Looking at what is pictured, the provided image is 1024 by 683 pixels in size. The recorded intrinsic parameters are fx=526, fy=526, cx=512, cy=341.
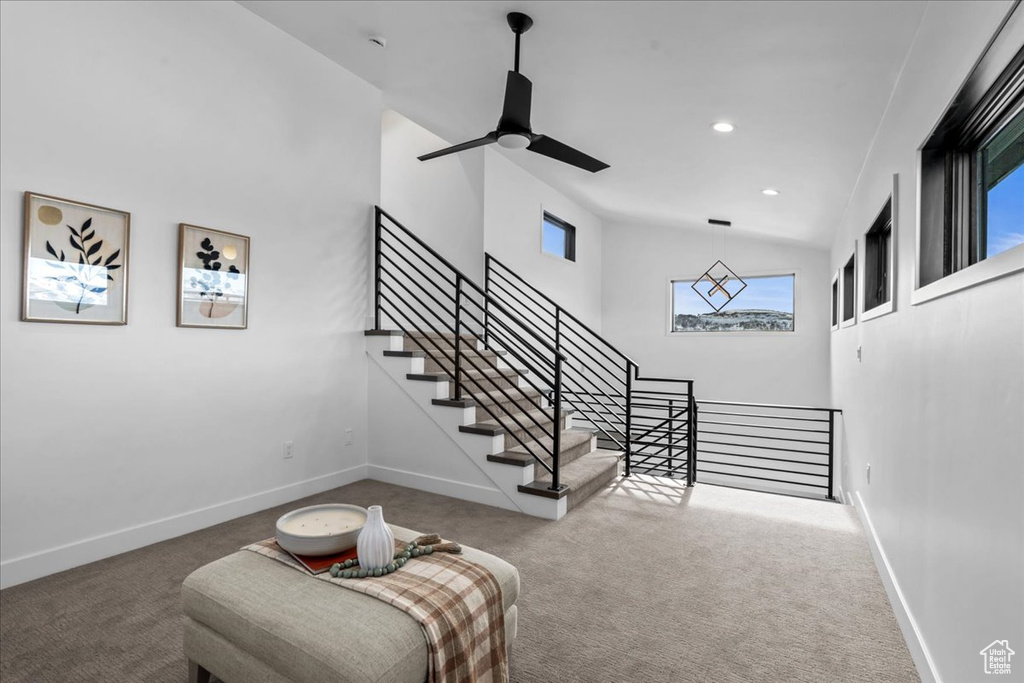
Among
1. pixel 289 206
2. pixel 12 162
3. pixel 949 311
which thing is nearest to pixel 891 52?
pixel 949 311

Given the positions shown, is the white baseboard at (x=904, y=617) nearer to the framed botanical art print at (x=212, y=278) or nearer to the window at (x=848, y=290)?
the window at (x=848, y=290)

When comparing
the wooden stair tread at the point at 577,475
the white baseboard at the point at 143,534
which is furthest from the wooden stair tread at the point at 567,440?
the white baseboard at the point at 143,534

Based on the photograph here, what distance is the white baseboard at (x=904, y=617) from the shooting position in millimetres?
1846

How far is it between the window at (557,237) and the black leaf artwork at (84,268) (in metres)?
4.83

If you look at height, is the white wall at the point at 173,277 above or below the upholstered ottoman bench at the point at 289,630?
above

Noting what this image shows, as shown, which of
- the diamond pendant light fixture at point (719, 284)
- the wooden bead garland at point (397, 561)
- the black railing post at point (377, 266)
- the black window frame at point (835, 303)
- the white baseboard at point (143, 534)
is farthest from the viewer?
A: the diamond pendant light fixture at point (719, 284)

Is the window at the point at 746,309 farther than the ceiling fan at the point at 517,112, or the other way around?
the window at the point at 746,309

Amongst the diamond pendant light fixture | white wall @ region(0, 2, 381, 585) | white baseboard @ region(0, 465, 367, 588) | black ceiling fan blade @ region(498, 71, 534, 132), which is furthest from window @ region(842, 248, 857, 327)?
white baseboard @ region(0, 465, 367, 588)

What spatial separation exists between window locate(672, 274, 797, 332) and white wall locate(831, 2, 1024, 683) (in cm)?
461

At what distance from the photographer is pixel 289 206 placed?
381 centimetres

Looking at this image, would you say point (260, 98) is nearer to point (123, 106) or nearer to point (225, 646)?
point (123, 106)

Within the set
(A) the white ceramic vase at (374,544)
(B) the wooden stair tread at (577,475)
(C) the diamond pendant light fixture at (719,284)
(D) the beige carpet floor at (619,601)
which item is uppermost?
(C) the diamond pendant light fixture at (719,284)

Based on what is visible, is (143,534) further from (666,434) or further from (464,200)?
(666,434)

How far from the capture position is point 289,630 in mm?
1447
